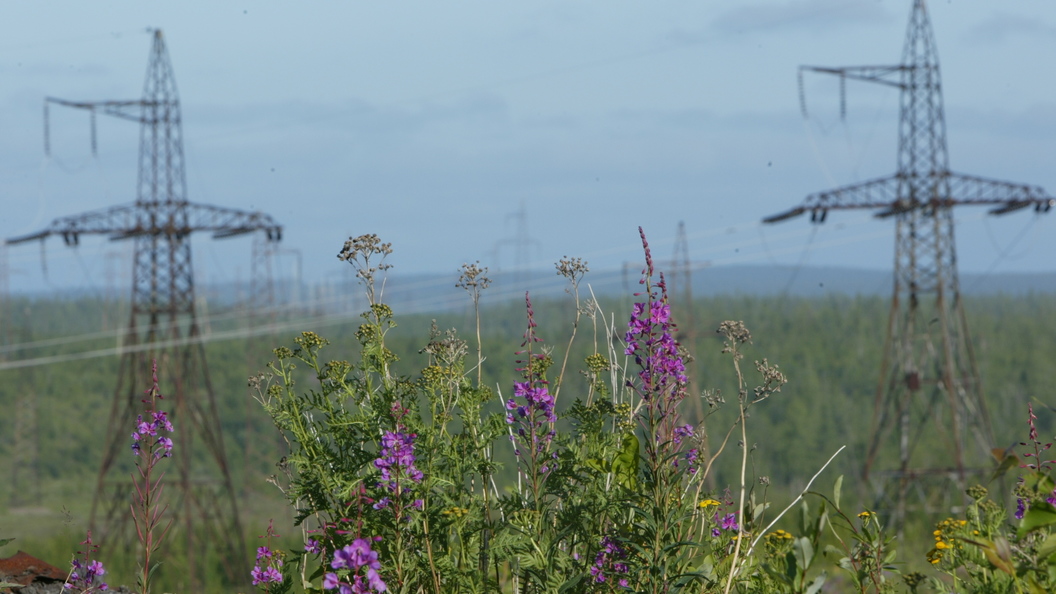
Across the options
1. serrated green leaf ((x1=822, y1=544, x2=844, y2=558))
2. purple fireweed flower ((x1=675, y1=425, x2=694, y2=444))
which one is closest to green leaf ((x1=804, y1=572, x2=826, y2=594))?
serrated green leaf ((x1=822, y1=544, x2=844, y2=558))

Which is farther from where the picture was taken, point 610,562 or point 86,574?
point 86,574

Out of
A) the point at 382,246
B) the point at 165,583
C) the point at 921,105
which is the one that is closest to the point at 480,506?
the point at 382,246

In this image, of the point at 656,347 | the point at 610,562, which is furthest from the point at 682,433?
the point at 610,562

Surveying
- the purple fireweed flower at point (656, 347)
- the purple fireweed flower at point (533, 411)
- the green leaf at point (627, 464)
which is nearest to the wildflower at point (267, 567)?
the purple fireweed flower at point (533, 411)

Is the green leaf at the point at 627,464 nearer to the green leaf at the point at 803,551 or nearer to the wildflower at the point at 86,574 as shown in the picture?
the green leaf at the point at 803,551

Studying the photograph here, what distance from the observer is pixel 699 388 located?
83188mm

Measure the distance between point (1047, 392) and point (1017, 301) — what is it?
94.3 metres

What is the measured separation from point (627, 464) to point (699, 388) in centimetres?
8089

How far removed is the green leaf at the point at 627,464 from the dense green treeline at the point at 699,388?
68.4 m

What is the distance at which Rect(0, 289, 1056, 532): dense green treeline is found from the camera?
Answer: 86000mm

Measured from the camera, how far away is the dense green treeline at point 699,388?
86000 millimetres

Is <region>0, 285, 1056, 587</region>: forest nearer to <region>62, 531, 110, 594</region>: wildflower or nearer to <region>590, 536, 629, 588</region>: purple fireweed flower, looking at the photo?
<region>62, 531, 110, 594</region>: wildflower

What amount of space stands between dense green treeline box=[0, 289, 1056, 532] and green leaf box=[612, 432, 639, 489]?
68351 millimetres

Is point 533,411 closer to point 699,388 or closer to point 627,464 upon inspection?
point 627,464
